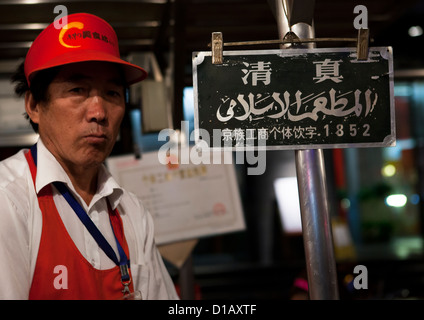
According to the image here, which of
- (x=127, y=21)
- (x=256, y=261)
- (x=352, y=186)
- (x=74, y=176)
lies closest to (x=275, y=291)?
(x=256, y=261)

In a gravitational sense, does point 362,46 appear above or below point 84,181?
above

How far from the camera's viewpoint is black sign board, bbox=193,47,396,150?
123cm

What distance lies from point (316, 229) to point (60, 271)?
79cm

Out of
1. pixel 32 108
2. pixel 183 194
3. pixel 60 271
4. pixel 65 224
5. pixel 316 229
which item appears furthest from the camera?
pixel 183 194

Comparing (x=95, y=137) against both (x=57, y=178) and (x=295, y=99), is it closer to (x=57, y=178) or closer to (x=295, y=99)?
(x=57, y=178)

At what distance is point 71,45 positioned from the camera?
1.38 m

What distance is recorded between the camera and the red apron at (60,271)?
1.30m

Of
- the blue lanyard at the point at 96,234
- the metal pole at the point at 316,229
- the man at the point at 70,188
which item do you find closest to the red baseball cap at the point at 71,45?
the man at the point at 70,188

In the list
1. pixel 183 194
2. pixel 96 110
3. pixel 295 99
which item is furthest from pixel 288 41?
pixel 183 194

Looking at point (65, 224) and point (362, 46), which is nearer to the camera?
point (362, 46)

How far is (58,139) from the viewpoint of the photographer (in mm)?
1491

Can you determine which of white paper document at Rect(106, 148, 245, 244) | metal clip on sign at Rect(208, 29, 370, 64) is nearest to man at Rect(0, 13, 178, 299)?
metal clip on sign at Rect(208, 29, 370, 64)

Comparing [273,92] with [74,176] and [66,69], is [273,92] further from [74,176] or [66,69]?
[74,176]
